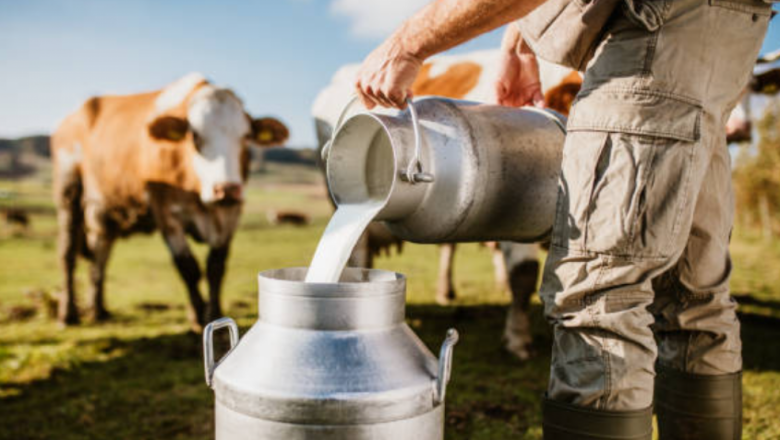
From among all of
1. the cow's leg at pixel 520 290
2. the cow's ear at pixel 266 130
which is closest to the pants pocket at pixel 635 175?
the cow's leg at pixel 520 290

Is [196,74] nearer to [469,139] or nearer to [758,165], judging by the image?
[469,139]

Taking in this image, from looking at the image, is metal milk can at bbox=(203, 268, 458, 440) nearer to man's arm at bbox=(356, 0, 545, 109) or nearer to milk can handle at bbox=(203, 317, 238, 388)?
milk can handle at bbox=(203, 317, 238, 388)

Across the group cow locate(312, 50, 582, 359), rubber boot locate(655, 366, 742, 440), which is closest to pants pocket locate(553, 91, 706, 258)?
rubber boot locate(655, 366, 742, 440)

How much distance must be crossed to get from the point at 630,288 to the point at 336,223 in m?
0.70

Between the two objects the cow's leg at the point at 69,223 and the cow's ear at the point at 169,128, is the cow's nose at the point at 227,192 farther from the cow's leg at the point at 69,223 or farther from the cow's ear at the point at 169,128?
the cow's leg at the point at 69,223

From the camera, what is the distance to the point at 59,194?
6.14 meters

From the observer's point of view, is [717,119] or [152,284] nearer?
[717,119]

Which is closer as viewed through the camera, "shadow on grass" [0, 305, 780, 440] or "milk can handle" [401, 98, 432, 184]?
"milk can handle" [401, 98, 432, 184]

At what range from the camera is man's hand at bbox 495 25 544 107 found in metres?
2.24

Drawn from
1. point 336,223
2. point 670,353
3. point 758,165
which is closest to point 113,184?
point 336,223

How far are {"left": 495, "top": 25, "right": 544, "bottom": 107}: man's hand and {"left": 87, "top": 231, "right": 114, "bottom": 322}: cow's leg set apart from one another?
15.5ft

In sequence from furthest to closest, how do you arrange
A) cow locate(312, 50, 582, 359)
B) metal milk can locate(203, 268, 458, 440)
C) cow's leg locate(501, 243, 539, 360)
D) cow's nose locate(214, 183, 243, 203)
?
cow's nose locate(214, 183, 243, 203)
cow's leg locate(501, 243, 539, 360)
cow locate(312, 50, 582, 359)
metal milk can locate(203, 268, 458, 440)

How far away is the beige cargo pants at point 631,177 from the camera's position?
1341 mm

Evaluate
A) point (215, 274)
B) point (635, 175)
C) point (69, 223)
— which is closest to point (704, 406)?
point (635, 175)
